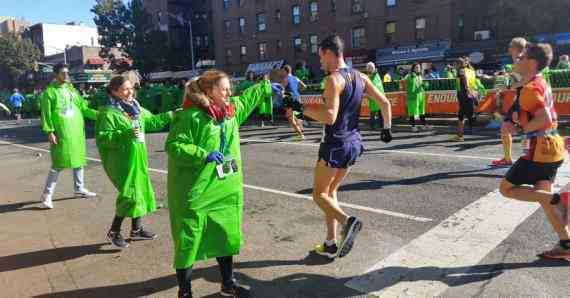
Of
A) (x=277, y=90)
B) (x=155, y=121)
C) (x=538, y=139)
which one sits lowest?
(x=538, y=139)

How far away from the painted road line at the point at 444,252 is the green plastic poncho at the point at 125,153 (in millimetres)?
2383

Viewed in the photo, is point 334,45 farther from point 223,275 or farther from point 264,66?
point 264,66

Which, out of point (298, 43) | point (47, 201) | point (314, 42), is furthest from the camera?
point (298, 43)

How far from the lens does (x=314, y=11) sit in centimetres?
4128

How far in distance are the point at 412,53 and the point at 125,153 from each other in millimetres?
32944

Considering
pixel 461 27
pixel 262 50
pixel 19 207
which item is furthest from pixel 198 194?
pixel 262 50

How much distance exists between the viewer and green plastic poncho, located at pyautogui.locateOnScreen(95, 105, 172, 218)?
4.90 m

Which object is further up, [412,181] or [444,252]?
[412,181]

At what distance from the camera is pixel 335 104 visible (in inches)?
154

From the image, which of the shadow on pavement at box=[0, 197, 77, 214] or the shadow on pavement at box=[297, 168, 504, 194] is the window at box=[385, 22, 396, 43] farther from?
the shadow on pavement at box=[0, 197, 77, 214]

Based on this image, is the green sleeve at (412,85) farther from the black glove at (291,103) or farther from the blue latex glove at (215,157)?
the blue latex glove at (215,157)

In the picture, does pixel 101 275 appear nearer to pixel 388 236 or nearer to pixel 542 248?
pixel 388 236

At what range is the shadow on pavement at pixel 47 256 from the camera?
4.90m

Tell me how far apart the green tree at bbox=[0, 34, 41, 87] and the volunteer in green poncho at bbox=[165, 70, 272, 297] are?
235 ft
